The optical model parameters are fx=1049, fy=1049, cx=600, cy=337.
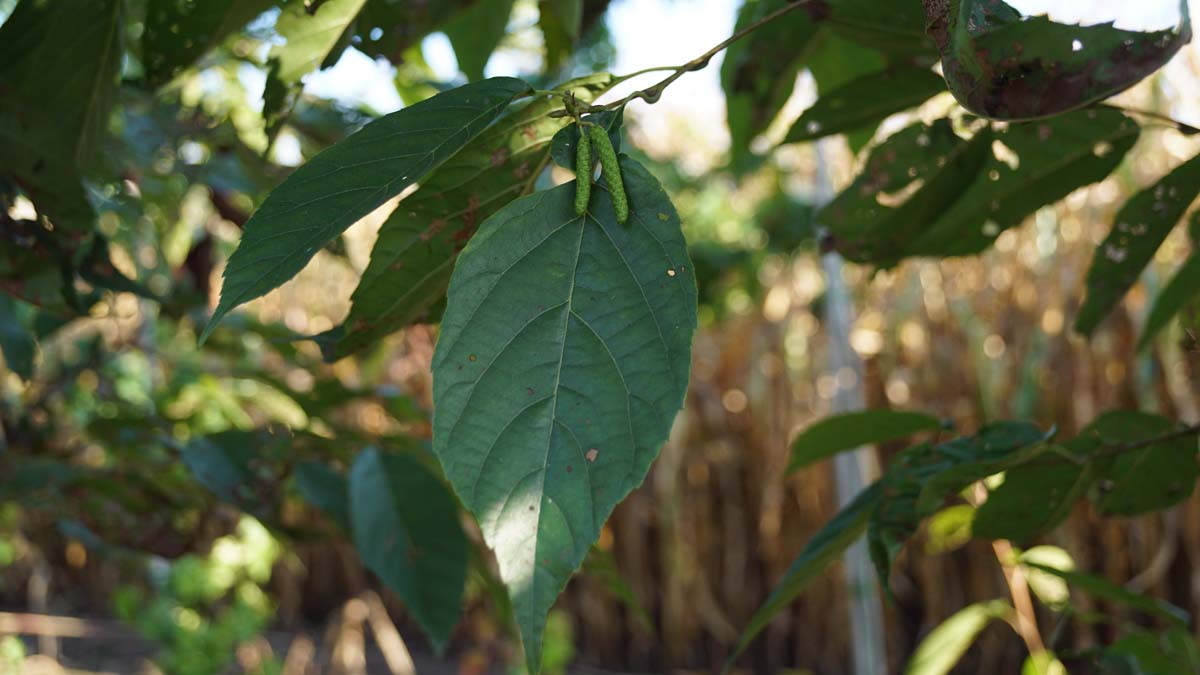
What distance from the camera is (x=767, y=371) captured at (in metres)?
3.44

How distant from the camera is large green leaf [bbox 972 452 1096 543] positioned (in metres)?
0.65

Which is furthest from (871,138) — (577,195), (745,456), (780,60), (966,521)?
(745,456)

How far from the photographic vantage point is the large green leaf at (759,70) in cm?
78

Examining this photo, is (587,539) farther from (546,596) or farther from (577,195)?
(577,195)

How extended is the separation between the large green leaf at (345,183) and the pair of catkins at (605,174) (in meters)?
0.04

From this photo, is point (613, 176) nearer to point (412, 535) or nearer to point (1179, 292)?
point (1179, 292)

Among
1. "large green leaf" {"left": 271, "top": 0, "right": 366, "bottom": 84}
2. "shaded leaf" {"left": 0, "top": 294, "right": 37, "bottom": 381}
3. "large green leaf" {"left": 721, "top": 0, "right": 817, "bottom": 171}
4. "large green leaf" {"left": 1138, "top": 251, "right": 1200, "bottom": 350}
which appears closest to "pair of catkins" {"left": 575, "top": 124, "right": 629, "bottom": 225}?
"large green leaf" {"left": 271, "top": 0, "right": 366, "bottom": 84}

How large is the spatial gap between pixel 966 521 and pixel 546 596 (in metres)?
0.57

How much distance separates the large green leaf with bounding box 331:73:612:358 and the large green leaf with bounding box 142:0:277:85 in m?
0.22

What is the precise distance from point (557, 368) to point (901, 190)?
44 centimetres

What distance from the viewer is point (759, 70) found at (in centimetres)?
82

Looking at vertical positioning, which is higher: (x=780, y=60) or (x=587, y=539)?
(x=780, y=60)

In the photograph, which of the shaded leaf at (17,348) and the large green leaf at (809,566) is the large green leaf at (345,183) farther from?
the shaded leaf at (17,348)

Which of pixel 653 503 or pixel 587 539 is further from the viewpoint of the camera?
pixel 653 503
